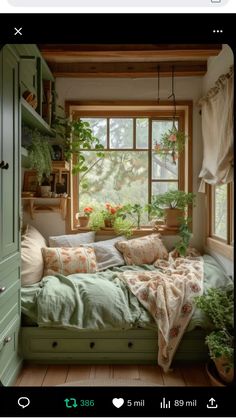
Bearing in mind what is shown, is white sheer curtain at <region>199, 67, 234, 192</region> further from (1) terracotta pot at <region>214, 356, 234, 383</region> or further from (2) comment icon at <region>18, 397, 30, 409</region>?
(2) comment icon at <region>18, 397, 30, 409</region>

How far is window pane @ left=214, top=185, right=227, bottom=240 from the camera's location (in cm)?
228

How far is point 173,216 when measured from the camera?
2.60m

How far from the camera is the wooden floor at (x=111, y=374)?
Answer: 1.52 metres

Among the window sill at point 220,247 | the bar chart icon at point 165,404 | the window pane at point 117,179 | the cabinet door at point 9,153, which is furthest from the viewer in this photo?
the window pane at point 117,179

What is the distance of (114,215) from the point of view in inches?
104

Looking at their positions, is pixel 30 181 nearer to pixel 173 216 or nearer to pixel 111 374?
pixel 173 216

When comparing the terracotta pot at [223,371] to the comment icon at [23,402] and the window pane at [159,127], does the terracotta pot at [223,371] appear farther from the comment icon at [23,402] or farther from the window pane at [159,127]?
the window pane at [159,127]

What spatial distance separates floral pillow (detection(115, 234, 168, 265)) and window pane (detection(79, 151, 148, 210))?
478 mm

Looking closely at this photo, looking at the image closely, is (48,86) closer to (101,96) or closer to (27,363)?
(101,96)

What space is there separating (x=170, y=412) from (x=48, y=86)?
2.40 metres

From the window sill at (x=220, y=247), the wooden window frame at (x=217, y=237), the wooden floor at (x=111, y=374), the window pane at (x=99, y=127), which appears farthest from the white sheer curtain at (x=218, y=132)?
the wooden floor at (x=111, y=374)

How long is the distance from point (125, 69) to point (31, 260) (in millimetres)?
1916

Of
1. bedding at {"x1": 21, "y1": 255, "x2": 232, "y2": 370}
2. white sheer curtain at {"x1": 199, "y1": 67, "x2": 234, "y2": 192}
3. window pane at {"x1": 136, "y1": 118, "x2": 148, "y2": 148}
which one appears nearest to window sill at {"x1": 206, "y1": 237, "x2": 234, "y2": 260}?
bedding at {"x1": 21, "y1": 255, "x2": 232, "y2": 370}

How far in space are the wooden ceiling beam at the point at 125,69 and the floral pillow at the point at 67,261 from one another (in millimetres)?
1645
